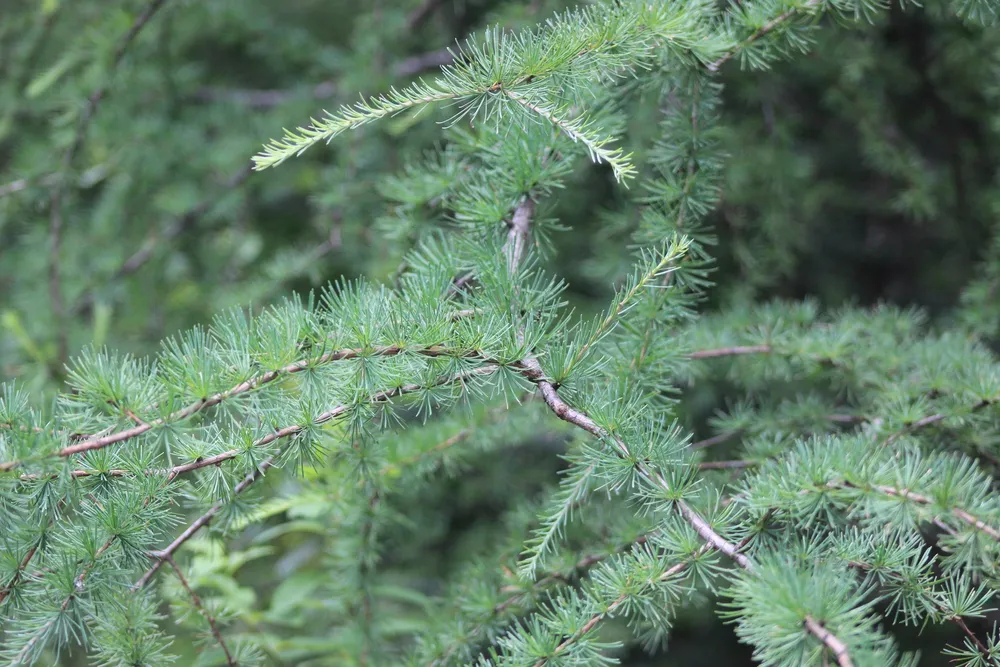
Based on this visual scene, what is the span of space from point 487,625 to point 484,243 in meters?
0.57

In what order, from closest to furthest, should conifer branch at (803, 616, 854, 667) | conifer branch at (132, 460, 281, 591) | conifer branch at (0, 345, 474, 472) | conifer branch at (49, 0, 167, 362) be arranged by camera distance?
conifer branch at (803, 616, 854, 667) → conifer branch at (0, 345, 474, 472) → conifer branch at (132, 460, 281, 591) → conifer branch at (49, 0, 167, 362)

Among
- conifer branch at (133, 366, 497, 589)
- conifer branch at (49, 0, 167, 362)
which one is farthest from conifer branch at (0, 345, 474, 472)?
conifer branch at (49, 0, 167, 362)

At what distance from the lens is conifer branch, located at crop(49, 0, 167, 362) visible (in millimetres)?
1715

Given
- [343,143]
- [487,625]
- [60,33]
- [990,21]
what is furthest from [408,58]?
[487,625]

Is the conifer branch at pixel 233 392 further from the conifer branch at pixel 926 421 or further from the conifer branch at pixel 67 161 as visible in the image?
the conifer branch at pixel 67 161

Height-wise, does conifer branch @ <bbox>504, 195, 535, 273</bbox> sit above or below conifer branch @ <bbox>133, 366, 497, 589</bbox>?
above

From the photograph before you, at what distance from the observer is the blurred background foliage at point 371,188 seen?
1853 mm

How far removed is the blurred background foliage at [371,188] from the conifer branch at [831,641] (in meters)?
0.97

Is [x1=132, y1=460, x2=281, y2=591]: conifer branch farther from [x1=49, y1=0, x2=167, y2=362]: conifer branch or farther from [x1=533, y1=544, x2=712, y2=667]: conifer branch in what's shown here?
[x1=49, y1=0, x2=167, y2=362]: conifer branch

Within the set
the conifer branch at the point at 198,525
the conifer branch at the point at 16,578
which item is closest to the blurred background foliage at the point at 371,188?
the conifer branch at the point at 198,525


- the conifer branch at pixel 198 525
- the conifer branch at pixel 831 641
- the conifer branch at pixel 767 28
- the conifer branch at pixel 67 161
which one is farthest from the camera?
the conifer branch at pixel 67 161

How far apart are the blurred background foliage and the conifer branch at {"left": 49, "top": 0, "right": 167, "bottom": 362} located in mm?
19

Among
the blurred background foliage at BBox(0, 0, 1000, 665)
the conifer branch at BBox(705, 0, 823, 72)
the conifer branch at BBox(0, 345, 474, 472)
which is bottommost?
the blurred background foliage at BBox(0, 0, 1000, 665)

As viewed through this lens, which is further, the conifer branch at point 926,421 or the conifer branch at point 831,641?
the conifer branch at point 926,421
